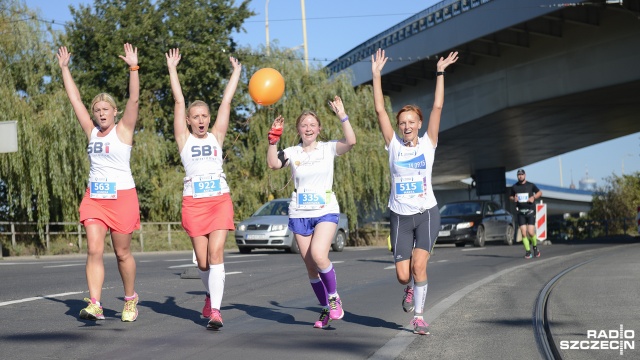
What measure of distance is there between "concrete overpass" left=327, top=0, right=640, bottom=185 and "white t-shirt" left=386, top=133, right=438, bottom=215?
23.1 meters

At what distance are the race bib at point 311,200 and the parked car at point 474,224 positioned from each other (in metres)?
22.9

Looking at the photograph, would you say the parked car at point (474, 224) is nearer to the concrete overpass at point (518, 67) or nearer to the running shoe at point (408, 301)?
the concrete overpass at point (518, 67)

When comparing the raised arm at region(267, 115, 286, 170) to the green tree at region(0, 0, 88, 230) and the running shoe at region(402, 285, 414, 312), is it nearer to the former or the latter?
the running shoe at region(402, 285, 414, 312)

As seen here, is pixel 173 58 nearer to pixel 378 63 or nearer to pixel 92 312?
pixel 378 63

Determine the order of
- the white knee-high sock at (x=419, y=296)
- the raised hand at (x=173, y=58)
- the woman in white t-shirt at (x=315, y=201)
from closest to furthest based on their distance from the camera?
1. the white knee-high sock at (x=419, y=296)
2. the woman in white t-shirt at (x=315, y=201)
3. the raised hand at (x=173, y=58)

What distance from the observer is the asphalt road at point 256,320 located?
707 centimetres

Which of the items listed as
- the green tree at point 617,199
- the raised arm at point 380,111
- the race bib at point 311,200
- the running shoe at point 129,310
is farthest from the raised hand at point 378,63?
the green tree at point 617,199

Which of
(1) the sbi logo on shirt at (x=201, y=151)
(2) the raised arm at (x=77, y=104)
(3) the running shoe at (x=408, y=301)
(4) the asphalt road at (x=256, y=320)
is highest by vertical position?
(2) the raised arm at (x=77, y=104)

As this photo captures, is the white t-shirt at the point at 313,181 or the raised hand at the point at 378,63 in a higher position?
the raised hand at the point at 378,63

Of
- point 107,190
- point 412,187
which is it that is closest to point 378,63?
point 412,187

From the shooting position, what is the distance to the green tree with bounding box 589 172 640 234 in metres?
65.6

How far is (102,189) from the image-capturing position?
859 cm

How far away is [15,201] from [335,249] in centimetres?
982

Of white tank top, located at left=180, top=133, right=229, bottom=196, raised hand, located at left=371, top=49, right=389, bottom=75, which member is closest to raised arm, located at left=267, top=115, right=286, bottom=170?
white tank top, located at left=180, top=133, right=229, bottom=196
